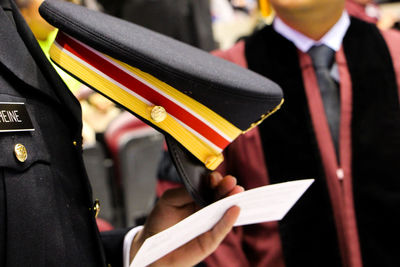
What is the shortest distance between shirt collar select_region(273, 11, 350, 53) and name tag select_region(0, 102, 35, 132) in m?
0.67

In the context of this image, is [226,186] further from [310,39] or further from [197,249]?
[310,39]

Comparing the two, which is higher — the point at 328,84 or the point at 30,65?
the point at 30,65

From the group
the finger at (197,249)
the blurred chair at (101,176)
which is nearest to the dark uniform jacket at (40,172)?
the finger at (197,249)

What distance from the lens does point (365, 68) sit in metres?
1.11

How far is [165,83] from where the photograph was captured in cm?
65

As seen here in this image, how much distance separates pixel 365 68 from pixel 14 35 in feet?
2.44

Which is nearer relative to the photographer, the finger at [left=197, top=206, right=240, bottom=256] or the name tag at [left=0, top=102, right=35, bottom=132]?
the name tag at [left=0, top=102, right=35, bottom=132]

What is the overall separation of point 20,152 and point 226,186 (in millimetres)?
313

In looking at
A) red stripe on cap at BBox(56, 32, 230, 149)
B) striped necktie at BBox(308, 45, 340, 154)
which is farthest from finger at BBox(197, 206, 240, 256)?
striped necktie at BBox(308, 45, 340, 154)

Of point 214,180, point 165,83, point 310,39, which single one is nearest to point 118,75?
point 165,83

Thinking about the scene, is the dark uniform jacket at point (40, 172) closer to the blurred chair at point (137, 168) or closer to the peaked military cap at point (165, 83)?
the peaked military cap at point (165, 83)

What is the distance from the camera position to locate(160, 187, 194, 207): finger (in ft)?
2.70

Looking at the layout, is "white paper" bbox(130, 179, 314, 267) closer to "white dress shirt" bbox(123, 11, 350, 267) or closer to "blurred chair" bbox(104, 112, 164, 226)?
"white dress shirt" bbox(123, 11, 350, 267)

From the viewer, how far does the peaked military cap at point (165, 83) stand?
2.00 feet
